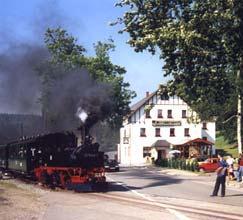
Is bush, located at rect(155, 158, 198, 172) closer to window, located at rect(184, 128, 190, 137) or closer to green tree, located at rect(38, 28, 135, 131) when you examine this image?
green tree, located at rect(38, 28, 135, 131)

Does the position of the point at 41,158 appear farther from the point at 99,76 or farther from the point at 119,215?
the point at 99,76

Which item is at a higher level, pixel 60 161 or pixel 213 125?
pixel 213 125

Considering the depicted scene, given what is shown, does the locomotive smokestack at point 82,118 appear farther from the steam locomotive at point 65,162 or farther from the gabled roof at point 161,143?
the gabled roof at point 161,143

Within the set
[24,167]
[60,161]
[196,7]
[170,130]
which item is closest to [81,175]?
[60,161]

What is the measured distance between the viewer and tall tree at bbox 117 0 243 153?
20.5 metres

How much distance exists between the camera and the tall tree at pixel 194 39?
2052cm

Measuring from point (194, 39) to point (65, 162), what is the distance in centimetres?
843

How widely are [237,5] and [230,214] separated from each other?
7.34 metres

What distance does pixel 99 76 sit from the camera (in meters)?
52.2

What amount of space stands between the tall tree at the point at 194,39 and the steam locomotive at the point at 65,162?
15.7 ft

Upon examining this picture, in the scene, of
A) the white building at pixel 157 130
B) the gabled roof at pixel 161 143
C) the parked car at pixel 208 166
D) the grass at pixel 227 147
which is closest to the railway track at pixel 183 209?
the parked car at pixel 208 166

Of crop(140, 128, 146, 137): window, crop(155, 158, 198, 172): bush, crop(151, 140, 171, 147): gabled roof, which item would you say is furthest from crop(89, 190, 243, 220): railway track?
crop(140, 128, 146, 137): window

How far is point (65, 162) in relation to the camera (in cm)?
2520

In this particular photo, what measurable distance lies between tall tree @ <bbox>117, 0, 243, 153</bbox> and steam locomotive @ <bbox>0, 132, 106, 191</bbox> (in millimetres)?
4772
